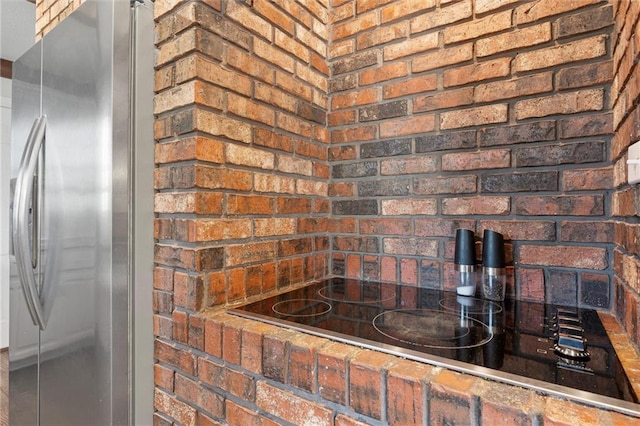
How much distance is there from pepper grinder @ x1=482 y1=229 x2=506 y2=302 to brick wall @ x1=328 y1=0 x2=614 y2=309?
93 mm

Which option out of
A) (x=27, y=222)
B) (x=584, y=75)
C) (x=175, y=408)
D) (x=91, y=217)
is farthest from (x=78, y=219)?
(x=584, y=75)

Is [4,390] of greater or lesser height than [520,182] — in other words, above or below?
below

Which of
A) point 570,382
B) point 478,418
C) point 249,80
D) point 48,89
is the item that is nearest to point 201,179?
point 249,80

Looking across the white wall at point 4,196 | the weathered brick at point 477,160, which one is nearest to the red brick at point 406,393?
the weathered brick at point 477,160

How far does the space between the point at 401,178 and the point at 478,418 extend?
101 cm

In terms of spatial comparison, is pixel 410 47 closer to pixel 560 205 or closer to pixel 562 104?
pixel 562 104

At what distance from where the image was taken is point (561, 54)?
3.71ft

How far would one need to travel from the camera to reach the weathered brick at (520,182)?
3.76ft

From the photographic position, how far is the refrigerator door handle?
1.25m

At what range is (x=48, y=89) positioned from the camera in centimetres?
129

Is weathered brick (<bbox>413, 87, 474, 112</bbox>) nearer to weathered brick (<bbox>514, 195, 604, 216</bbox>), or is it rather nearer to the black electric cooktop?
weathered brick (<bbox>514, 195, 604, 216</bbox>)

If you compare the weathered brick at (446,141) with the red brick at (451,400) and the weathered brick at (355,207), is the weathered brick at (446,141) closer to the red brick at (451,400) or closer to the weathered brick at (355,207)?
the weathered brick at (355,207)

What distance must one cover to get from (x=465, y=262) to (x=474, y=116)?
57 centimetres

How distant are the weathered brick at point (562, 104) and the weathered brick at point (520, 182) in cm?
21
